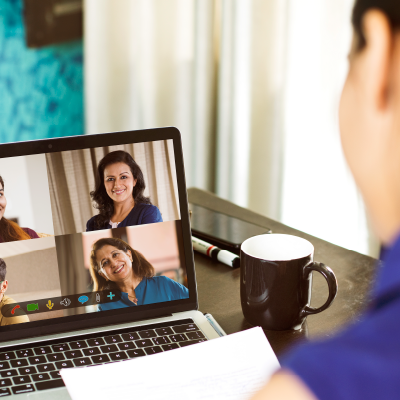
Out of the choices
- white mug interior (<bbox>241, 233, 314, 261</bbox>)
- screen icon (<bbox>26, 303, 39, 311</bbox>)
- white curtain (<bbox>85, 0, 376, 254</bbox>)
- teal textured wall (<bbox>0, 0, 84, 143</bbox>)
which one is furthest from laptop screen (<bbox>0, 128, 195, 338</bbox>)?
teal textured wall (<bbox>0, 0, 84, 143</bbox>)

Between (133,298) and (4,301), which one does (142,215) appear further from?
(4,301)

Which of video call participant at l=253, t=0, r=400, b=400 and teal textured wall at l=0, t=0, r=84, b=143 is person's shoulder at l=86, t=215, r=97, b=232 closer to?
video call participant at l=253, t=0, r=400, b=400

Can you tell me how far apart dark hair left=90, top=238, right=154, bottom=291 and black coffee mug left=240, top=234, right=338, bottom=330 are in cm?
14

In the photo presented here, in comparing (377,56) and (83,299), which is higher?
(377,56)

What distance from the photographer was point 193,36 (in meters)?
2.00

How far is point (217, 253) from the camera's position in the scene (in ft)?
3.21

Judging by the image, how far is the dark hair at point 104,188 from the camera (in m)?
0.76

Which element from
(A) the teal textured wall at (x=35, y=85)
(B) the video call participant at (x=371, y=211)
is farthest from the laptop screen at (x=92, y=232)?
(A) the teal textured wall at (x=35, y=85)

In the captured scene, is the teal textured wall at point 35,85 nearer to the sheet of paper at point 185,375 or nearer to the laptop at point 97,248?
the laptop at point 97,248

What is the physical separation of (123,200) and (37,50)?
1597 mm

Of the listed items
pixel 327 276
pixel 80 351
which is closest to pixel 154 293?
pixel 80 351

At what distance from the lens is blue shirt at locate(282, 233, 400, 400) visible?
246mm

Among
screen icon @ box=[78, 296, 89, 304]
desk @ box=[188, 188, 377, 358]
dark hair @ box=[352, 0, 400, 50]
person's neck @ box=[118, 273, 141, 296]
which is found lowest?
desk @ box=[188, 188, 377, 358]

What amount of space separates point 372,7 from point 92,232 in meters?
0.53
